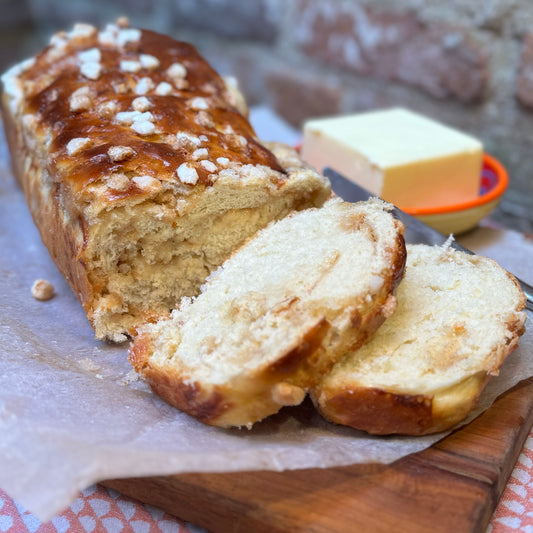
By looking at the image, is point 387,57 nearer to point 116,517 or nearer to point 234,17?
point 234,17

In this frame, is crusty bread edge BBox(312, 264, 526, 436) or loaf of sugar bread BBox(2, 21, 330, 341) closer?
crusty bread edge BBox(312, 264, 526, 436)

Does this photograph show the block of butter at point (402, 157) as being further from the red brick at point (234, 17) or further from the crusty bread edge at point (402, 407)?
the red brick at point (234, 17)

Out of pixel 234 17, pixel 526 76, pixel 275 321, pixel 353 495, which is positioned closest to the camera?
pixel 353 495

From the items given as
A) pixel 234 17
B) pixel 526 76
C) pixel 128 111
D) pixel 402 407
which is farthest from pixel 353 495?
pixel 234 17

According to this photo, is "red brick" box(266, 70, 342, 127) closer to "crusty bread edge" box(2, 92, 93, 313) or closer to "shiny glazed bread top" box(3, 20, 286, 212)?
"shiny glazed bread top" box(3, 20, 286, 212)

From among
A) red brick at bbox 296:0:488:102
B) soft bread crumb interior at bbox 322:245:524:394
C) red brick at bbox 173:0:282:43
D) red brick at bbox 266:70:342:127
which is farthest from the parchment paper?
red brick at bbox 173:0:282:43
